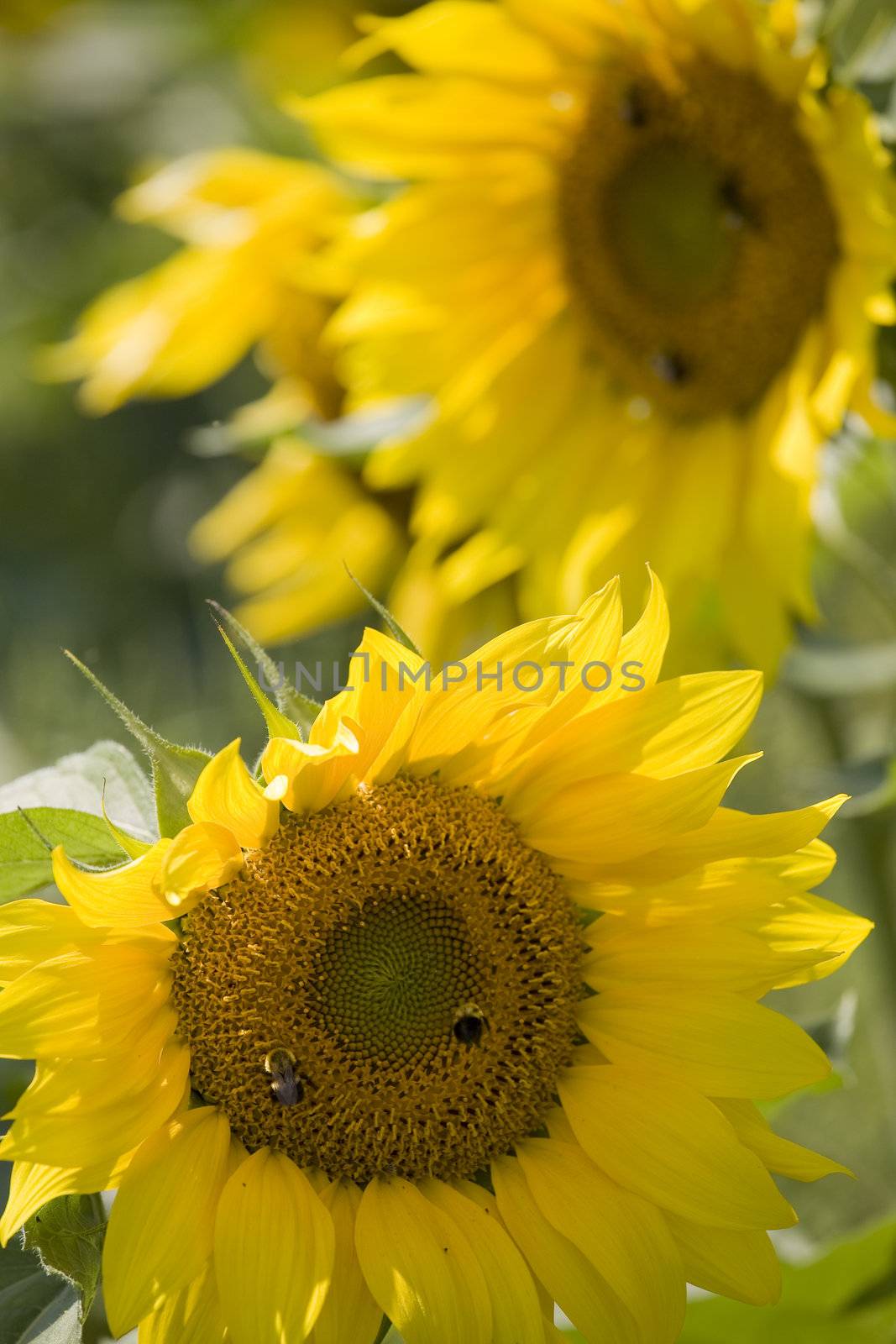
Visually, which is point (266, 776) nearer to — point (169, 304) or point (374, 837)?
point (374, 837)

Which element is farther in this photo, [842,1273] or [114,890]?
[842,1273]

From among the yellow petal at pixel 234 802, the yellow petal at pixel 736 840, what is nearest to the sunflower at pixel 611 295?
the yellow petal at pixel 736 840

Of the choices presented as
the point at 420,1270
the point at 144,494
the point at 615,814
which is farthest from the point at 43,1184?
the point at 144,494

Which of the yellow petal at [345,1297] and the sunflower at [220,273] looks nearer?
the yellow petal at [345,1297]

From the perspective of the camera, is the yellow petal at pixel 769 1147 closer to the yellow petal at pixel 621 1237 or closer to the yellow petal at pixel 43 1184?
the yellow petal at pixel 621 1237

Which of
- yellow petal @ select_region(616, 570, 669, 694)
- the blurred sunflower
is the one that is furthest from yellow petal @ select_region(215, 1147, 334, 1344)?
the blurred sunflower

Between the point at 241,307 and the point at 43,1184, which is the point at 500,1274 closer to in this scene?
the point at 43,1184
